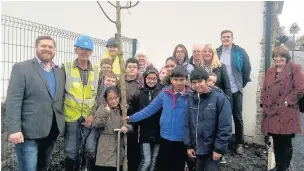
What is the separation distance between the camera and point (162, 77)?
430 cm

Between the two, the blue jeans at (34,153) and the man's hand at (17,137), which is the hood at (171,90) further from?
the man's hand at (17,137)

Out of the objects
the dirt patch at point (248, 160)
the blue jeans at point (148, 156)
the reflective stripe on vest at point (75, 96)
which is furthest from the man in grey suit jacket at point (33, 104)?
the dirt patch at point (248, 160)

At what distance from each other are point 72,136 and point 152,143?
3.34ft

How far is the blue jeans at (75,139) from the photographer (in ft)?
12.0

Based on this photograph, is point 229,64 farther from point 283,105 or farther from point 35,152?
point 35,152

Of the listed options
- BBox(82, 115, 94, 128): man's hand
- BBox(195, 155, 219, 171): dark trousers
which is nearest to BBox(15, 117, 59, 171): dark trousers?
BBox(82, 115, 94, 128): man's hand

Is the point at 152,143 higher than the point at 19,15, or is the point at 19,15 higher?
the point at 19,15

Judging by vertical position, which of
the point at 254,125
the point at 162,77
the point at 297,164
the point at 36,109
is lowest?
the point at 297,164

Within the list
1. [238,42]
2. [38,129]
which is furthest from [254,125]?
[38,129]

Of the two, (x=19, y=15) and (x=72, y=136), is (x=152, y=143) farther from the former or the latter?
(x=19, y=15)

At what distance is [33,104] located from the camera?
3246 mm

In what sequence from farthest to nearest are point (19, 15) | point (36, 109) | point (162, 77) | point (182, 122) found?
point (19, 15), point (162, 77), point (182, 122), point (36, 109)

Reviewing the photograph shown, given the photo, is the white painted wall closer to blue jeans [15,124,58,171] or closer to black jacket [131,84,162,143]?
black jacket [131,84,162,143]

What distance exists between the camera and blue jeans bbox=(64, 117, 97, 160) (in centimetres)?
365
